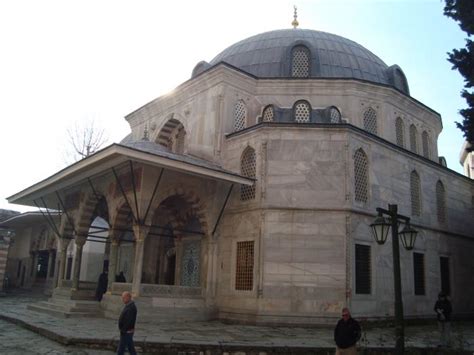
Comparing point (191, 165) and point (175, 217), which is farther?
point (175, 217)

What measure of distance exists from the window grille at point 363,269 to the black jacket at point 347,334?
6.03m

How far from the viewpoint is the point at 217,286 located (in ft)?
45.0

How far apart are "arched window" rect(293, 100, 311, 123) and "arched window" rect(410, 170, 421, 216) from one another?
163 inches

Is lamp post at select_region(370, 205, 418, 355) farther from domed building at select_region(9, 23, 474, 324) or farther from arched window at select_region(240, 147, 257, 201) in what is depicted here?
arched window at select_region(240, 147, 257, 201)

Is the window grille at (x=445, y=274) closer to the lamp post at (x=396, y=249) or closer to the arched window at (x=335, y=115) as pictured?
the arched window at (x=335, y=115)

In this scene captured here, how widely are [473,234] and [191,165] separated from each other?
511 inches

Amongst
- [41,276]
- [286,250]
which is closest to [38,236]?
[41,276]

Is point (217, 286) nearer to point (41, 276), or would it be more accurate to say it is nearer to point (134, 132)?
point (134, 132)

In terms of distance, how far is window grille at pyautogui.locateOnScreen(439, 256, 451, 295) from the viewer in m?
16.3

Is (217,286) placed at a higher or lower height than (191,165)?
lower

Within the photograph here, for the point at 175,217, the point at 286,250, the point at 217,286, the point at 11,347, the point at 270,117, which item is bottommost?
the point at 11,347

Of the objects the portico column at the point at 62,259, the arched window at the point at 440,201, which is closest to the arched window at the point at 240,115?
the arched window at the point at 440,201

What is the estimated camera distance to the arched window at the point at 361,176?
1339 cm

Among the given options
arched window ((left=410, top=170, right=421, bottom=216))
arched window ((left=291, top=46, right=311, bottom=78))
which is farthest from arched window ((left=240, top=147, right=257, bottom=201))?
arched window ((left=410, top=170, right=421, bottom=216))
